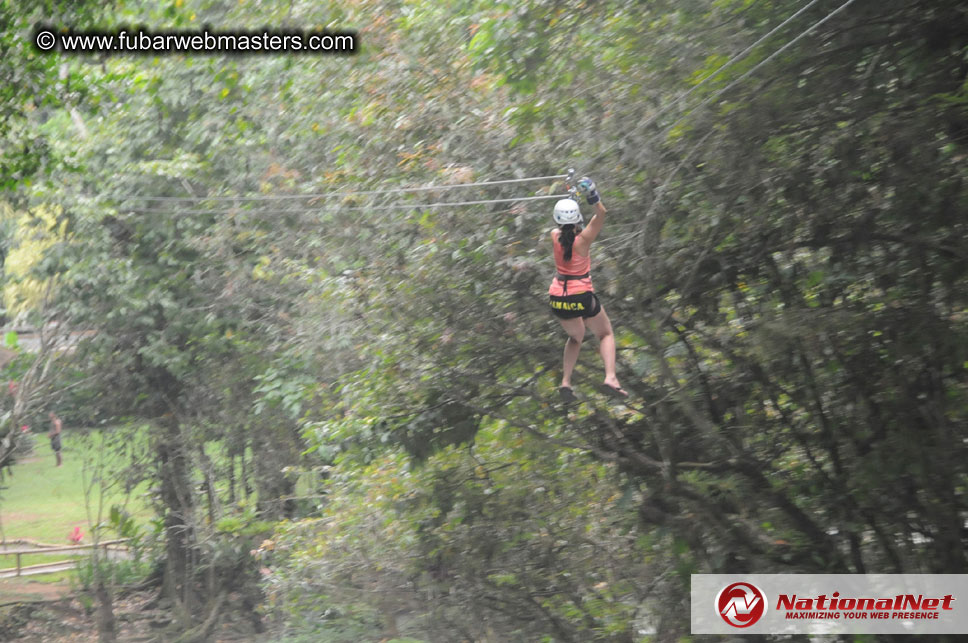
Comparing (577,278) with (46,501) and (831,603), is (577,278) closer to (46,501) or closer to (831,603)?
(831,603)

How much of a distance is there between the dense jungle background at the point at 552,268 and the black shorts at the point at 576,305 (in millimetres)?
904

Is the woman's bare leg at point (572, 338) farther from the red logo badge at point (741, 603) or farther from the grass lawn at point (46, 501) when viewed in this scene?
the grass lawn at point (46, 501)

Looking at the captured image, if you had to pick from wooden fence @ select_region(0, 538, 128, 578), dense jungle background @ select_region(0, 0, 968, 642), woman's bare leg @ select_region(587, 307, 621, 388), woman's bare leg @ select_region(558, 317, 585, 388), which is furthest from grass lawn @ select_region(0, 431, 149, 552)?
woman's bare leg @ select_region(587, 307, 621, 388)

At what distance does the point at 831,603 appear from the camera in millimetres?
6527

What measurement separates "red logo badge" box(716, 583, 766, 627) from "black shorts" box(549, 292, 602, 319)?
2.54m

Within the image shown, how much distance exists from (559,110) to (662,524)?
318cm

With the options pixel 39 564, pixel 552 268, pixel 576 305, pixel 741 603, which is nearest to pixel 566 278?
pixel 576 305

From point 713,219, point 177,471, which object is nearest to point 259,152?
point 177,471

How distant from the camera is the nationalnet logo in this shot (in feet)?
20.0

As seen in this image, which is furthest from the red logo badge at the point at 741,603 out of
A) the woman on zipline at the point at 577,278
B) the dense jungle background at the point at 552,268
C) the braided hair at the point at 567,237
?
the braided hair at the point at 567,237

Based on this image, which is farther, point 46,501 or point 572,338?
point 46,501

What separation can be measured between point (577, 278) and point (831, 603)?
304cm

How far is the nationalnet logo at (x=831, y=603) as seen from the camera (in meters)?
6.09

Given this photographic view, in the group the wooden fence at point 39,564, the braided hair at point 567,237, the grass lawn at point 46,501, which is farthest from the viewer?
the grass lawn at point 46,501
